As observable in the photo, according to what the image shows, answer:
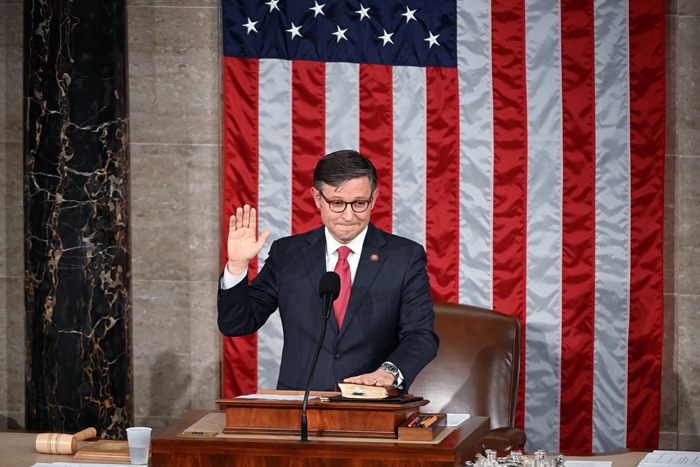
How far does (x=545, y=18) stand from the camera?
16.2 feet

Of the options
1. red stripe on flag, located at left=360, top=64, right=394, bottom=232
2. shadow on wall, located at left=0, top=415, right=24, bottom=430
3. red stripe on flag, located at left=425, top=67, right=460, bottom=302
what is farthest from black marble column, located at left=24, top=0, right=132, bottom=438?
red stripe on flag, located at left=425, top=67, right=460, bottom=302

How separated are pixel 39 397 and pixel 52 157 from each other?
1220mm

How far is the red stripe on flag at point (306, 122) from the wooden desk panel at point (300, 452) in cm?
264

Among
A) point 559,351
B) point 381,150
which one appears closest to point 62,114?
point 381,150

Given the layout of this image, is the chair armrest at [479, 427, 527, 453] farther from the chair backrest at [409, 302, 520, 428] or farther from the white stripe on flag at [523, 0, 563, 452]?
the white stripe on flag at [523, 0, 563, 452]

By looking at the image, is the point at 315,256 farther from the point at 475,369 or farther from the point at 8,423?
the point at 8,423

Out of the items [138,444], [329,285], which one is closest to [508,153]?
[329,285]

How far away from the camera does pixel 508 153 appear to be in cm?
496

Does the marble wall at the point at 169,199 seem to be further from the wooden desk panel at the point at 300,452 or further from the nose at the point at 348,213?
the wooden desk panel at the point at 300,452

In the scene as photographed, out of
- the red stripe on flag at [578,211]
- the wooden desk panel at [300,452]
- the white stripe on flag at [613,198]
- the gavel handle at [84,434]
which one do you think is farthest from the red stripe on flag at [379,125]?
the wooden desk panel at [300,452]

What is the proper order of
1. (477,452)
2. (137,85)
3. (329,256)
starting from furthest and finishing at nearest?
1. (137,85)
2. (329,256)
3. (477,452)

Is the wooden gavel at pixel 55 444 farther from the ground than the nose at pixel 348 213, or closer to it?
closer to it

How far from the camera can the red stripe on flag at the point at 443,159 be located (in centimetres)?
497

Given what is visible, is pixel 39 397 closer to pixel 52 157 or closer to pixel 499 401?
pixel 52 157
